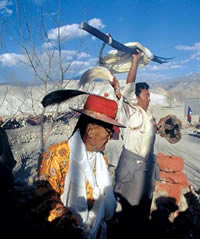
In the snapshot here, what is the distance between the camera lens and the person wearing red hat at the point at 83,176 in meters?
1.52

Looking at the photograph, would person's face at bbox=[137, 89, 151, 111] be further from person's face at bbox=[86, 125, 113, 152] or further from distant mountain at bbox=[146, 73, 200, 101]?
distant mountain at bbox=[146, 73, 200, 101]

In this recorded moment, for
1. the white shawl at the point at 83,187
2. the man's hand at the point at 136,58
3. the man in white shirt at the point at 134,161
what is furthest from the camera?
the man's hand at the point at 136,58

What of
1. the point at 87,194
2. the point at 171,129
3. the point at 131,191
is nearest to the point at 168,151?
the point at 171,129

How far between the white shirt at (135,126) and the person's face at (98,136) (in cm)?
144

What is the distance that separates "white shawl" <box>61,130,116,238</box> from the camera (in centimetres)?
170

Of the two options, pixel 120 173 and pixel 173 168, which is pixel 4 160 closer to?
pixel 120 173

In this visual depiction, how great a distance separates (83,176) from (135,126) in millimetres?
1800

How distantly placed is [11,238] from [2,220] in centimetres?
124

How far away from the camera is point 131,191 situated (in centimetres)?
325

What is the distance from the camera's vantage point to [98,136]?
187 cm

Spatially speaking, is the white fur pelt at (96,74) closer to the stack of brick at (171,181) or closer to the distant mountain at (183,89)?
the stack of brick at (171,181)

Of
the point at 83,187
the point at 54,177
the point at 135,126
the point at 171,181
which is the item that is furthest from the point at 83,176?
the point at 171,181

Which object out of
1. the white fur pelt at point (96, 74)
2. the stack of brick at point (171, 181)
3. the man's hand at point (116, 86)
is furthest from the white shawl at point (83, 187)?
the stack of brick at point (171, 181)

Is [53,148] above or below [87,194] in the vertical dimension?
above
